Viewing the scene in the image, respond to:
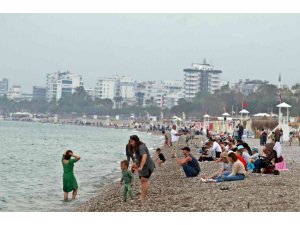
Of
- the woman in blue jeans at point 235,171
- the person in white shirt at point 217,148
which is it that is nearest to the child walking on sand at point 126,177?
the woman in blue jeans at point 235,171

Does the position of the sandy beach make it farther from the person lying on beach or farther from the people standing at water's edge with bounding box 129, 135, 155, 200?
the people standing at water's edge with bounding box 129, 135, 155, 200

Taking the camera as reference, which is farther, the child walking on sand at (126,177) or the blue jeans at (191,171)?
the blue jeans at (191,171)

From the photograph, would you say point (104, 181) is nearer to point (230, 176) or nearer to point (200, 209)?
point (230, 176)

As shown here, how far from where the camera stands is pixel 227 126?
186 ft

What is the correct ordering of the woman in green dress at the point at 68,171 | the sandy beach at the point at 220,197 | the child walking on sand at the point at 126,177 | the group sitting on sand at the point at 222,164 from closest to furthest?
the sandy beach at the point at 220,197
the group sitting on sand at the point at 222,164
the child walking on sand at the point at 126,177
the woman in green dress at the point at 68,171

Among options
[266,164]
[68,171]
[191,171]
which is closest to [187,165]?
[191,171]

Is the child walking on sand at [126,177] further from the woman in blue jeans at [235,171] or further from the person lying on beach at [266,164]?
the person lying on beach at [266,164]

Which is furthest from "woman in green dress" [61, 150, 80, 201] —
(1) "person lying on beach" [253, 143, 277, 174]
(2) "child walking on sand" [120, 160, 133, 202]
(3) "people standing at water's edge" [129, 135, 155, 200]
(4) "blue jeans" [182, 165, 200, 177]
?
(1) "person lying on beach" [253, 143, 277, 174]

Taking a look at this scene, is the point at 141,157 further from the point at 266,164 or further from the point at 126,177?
the point at 266,164

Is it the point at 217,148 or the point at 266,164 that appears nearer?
the point at 266,164

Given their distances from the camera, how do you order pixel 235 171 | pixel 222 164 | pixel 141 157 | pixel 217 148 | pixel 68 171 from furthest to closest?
pixel 217 148, pixel 222 164, pixel 68 171, pixel 235 171, pixel 141 157
